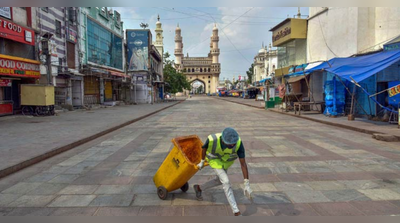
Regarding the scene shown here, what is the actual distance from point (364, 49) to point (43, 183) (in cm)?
1742

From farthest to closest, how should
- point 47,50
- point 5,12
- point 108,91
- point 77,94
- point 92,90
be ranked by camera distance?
point 108,91 < point 92,90 < point 77,94 < point 47,50 < point 5,12

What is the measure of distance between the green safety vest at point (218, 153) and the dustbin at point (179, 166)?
0.82ft

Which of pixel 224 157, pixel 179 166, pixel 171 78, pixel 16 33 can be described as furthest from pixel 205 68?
pixel 224 157

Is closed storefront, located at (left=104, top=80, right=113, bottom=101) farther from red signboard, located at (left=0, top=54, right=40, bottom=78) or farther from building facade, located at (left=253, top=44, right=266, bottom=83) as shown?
building facade, located at (left=253, top=44, right=266, bottom=83)

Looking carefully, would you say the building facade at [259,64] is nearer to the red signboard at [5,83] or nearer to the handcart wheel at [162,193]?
the red signboard at [5,83]

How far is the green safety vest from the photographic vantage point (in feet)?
11.9

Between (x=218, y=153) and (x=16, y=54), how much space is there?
16.7 meters

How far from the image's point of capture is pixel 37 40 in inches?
693

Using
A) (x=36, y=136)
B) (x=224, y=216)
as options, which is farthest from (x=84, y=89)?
(x=224, y=216)

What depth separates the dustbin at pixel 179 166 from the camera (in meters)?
3.87

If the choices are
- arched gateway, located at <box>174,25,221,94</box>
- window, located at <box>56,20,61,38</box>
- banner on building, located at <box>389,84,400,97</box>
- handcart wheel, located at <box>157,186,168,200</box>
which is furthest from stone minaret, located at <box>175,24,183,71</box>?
handcart wheel, located at <box>157,186,168,200</box>

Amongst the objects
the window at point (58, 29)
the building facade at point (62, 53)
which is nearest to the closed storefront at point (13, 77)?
the building facade at point (62, 53)

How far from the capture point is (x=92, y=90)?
26516 millimetres

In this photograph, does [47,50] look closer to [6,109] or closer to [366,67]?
[6,109]
